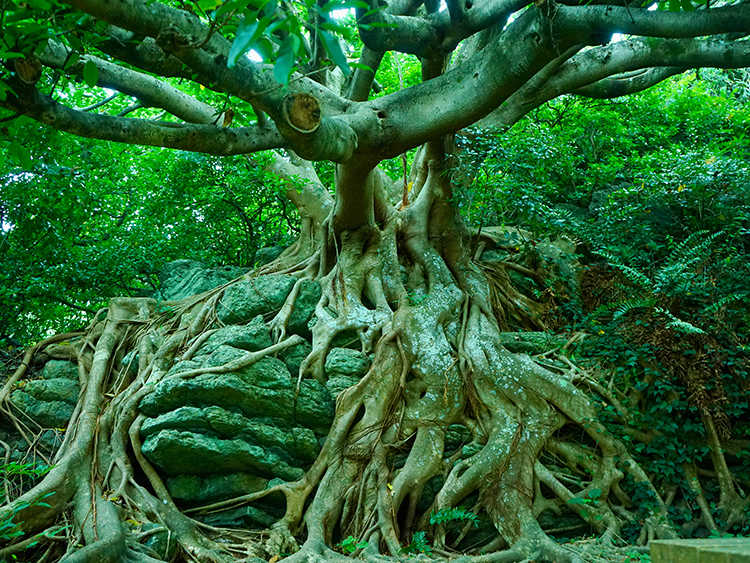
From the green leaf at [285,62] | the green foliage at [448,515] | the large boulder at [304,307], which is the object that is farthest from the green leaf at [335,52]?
the large boulder at [304,307]

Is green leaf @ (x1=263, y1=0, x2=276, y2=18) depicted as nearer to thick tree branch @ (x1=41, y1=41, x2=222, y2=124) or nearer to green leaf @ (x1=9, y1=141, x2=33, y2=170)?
green leaf @ (x1=9, y1=141, x2=33, y2=170)

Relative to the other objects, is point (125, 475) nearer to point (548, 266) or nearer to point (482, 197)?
point (482, 197)

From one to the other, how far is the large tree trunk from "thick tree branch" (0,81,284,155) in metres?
1.21

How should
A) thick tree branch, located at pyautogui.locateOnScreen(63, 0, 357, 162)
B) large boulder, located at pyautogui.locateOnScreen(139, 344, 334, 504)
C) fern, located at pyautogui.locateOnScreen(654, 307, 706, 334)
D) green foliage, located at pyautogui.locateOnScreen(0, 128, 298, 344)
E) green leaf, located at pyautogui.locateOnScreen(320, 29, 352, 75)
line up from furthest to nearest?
green foliage, located at pyautogui.locateOnScreen(0, 128, 298, 344)
fern, located at pyautogui.locateOnScreen(654, 307, 706, 334)
large boulder, located at pyautogui.locateOnScreen(139, 344, 334, 504)
thick tree branch, located at pyautogui.locateOnScreen(63, 0, 357, 162)
green leaf, located at pyautogui.locateOnScreen(320, 29, 352, 75)

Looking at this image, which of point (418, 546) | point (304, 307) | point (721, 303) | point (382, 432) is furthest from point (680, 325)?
point (304, 307)

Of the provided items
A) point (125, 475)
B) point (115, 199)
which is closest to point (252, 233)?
point (115, 199)

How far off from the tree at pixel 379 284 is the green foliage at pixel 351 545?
10 cm

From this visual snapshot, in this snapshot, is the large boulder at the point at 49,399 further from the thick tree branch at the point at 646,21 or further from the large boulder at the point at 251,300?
the thick tree branch at the point at 646,21

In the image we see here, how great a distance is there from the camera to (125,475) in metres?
4.89

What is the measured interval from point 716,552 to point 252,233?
963cm

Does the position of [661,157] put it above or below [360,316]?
above

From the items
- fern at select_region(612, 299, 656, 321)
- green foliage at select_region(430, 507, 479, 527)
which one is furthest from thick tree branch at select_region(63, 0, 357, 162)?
fern at select_region(612, 299, 656, 321)

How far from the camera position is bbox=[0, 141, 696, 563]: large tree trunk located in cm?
464

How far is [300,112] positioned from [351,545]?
10.8 ft
